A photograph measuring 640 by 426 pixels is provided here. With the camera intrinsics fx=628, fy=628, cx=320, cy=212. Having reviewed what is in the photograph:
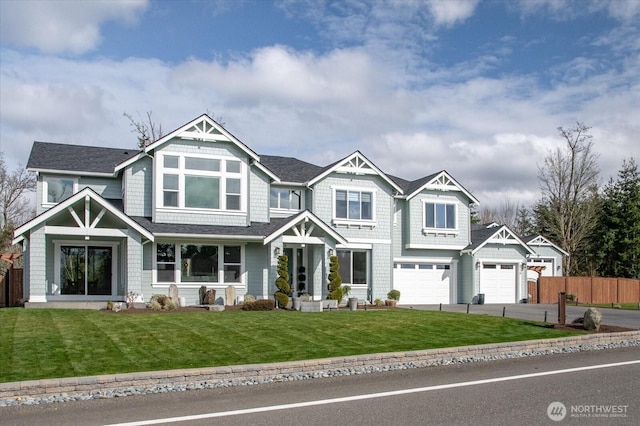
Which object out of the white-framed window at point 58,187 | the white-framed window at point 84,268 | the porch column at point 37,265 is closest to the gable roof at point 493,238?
the white-framed window at point 84,268

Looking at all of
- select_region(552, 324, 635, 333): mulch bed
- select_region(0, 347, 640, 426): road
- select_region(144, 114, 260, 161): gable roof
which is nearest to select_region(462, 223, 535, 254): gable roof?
select_region(144, 114, 260, 161): gable roof

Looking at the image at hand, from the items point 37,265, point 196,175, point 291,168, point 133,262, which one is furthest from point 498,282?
point 37,265

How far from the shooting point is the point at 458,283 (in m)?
35.0

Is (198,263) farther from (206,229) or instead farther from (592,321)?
(592,321)

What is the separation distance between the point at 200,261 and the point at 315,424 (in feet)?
62.9

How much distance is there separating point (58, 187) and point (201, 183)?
19.8 ft

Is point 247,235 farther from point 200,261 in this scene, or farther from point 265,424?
point 265,424

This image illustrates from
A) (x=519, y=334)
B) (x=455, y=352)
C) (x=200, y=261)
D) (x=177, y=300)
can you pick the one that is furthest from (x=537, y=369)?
(x=200, y=261)

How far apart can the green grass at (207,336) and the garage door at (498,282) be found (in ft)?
45.8

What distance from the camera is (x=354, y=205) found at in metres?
30.9

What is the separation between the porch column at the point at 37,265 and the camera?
22672mm

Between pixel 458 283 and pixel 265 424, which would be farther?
pixel 458 283

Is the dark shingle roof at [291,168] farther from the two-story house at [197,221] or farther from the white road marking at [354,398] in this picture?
the white road marking at [354,398]

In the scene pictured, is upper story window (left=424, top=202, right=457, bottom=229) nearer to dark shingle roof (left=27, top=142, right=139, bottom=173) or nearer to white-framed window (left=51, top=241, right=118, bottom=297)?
dark shingle roof (left=27, top=142, right=139, bottom=173)
